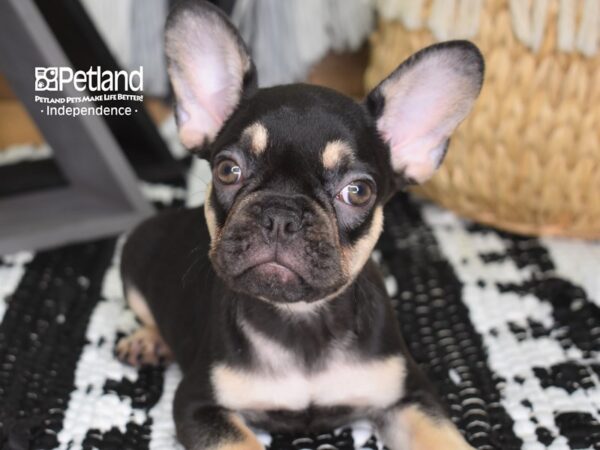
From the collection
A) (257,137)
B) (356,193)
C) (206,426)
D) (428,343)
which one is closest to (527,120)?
(428,343)

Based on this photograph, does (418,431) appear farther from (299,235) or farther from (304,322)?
(299,235)

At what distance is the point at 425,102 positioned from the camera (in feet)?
5.08

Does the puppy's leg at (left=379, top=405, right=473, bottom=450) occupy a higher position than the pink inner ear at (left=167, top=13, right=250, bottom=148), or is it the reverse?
the pink inner ear at (left=167, top=13, right=250, bottom=148)

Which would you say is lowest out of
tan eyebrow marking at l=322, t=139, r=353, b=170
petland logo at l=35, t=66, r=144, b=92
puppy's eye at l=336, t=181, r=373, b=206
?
petland logo at l=35, t=66, r=144, b=92

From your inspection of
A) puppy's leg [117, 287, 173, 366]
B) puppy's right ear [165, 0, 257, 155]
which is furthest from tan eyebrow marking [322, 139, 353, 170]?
puppy's leg [117, 287, 173, 366]

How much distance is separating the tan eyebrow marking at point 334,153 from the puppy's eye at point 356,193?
5cm

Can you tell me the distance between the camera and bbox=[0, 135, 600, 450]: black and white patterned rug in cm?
164

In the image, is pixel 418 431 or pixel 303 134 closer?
pixel 303 134

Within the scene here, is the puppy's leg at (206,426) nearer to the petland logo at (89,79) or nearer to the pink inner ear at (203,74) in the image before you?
the pink inner ear at (203,74)

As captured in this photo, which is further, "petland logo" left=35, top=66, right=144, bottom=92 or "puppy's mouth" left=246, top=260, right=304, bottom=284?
"petland logo" left=35, top=66, right=144, bottom=92

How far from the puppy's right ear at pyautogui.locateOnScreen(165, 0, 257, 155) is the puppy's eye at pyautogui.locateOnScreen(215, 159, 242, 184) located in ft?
0.56

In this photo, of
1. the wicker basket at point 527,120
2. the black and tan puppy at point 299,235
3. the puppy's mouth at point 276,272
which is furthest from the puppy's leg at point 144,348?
the wicker basket at point 527,120

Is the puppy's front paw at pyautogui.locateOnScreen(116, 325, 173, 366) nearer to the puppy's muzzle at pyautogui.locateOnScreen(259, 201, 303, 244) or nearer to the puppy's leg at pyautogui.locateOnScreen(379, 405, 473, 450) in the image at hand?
the puppy's leg at pyautogui.locateOnScreen(379, 405, 473, 450)

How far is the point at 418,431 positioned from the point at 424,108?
593mm
